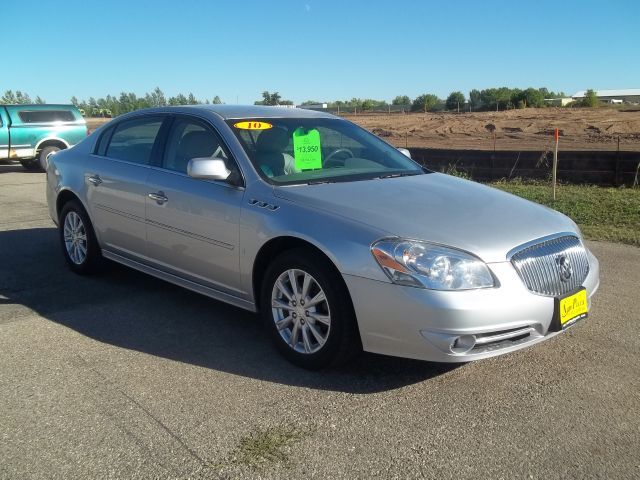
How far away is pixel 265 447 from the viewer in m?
2.98

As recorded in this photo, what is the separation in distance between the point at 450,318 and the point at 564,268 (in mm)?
917

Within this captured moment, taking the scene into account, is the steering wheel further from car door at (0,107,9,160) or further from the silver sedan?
car door at (0,107,9,160)

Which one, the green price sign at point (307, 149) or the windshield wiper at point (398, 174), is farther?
the windshield wiper at point (398, 174)

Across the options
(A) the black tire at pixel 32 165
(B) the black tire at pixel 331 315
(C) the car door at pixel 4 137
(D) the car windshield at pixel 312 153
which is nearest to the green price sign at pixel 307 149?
(D) the car windshield at pixel 312 153

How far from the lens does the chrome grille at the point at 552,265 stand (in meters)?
3.49

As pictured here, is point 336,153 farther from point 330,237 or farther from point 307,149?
point 330,237

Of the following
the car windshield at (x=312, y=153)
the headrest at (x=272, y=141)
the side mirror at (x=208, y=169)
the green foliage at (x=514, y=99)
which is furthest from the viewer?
the green foliage at (x=514, y=99)

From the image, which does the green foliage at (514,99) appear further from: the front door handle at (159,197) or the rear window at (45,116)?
the front door handle at (159,197)

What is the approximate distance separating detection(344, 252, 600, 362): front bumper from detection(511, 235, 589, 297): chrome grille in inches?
2.9

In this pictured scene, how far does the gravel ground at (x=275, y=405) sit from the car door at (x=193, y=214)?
0.46 meters

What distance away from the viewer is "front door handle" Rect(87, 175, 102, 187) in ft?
18.0

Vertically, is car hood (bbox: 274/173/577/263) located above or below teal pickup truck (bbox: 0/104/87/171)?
below

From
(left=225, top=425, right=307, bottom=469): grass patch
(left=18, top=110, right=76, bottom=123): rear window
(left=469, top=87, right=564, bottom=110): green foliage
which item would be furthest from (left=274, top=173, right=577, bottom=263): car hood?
(left=469, top=87, right=564, bottom=110): green foliage

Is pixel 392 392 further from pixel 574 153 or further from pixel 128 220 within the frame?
pixel 574 153
